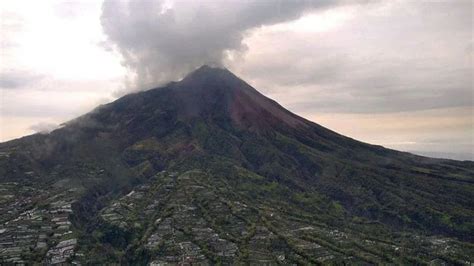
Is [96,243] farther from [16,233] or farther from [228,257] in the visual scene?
[228,257]

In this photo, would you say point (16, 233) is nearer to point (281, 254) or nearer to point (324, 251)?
point (281, 254)

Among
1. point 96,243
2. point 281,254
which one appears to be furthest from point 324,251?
point 96,243

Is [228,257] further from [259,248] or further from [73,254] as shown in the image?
A: [73,254]

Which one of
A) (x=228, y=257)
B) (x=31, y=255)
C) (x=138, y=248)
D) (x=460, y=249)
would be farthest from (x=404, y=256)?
(x=31, y=255)

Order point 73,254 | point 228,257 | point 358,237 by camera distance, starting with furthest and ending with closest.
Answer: point 358,237 → point 73,254 → point 228,257

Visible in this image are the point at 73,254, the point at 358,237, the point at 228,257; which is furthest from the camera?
the point at 358,237

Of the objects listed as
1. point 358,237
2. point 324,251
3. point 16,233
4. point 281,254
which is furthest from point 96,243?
point 358,237

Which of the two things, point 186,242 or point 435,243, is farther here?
point 435,243

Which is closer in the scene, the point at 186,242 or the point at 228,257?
the point at 228,257
